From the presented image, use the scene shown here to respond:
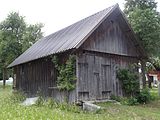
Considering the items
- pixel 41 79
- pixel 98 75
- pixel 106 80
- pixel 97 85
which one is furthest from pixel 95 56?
pixel 41 79

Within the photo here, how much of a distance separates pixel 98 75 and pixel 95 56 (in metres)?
1.29

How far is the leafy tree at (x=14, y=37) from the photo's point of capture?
144 feet

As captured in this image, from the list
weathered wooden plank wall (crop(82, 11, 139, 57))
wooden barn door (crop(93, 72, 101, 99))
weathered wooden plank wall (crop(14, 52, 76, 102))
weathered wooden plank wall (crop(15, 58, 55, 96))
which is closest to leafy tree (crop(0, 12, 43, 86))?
weathered wooden plank wall (crop(15, 58, 55, 96))

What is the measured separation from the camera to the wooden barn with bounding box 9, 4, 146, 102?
17609 mm

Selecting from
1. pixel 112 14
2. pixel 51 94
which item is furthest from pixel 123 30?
pixel 51 94

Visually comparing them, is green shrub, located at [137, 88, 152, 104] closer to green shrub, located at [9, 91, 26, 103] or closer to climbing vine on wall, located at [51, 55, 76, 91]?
climbing vine on wall, located at [51, 55, 76, 91]

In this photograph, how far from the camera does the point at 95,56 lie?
18.8 m

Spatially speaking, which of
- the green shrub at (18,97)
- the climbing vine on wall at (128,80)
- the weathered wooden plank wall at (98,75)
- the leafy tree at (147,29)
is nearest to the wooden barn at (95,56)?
the weathered wooden plank wall at (98,75)

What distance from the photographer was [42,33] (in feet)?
159

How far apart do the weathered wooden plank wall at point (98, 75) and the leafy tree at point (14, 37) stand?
26241mm

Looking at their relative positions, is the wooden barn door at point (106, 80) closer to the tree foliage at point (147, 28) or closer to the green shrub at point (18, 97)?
the green shrub at point (18, 97)

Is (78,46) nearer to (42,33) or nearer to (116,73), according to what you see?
(116,73)

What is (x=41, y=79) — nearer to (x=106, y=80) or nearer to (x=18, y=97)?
(x=18, y=97)

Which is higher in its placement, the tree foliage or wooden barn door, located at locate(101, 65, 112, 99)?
the tree foliage
